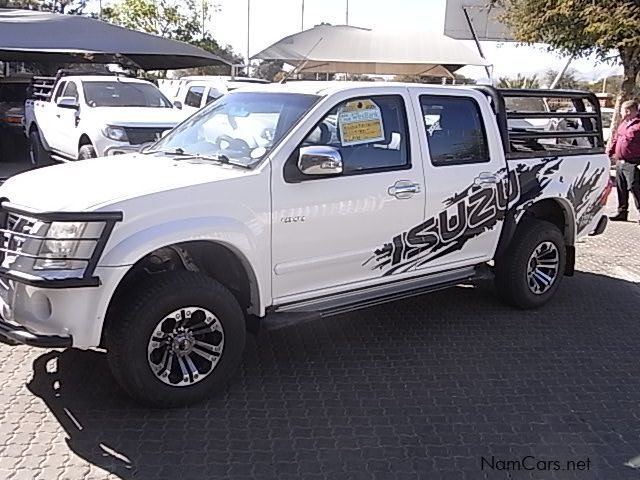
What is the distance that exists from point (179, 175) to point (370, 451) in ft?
6.50

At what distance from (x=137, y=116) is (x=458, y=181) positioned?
6.91 meters

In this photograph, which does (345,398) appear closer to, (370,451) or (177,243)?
(370,451)

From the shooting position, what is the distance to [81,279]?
3.55 meters

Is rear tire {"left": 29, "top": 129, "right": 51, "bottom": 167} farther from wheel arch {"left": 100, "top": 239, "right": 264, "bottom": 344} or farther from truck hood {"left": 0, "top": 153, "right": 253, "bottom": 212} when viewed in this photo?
wheel arch {"left": 100, "top": 239, "right": 264, "bottom": 344}

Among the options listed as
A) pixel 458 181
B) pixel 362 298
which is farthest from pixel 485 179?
pixel 362 298

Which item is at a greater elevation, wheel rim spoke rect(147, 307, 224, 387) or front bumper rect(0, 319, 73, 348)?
front bumper rect(0, 319, 73, 348)

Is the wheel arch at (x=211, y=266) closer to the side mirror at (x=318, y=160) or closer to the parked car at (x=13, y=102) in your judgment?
the side mirror at (x=318, y=160)

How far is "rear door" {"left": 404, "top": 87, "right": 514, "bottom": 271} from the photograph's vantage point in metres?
5.08

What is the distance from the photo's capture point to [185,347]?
403 cm

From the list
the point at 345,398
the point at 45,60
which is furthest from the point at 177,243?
the point at 45,60

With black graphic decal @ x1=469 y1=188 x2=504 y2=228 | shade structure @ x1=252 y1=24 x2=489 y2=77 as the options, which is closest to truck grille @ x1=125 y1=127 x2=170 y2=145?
black graphic decal @ x1=469 y1=188 x2=504 y2=228

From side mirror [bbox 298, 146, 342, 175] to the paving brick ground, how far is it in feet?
4.62

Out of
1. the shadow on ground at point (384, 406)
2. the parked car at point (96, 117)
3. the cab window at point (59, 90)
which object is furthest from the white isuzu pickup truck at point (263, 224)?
the cab window at point (59, 90)

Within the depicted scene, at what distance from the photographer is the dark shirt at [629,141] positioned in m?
9.87
